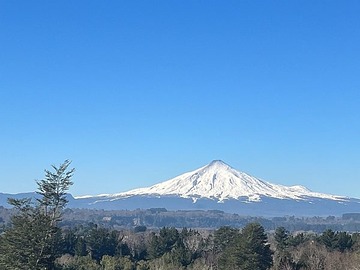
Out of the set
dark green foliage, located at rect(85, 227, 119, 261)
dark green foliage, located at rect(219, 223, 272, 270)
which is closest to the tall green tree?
dark green foliage, located at rect(219, 223, 272, 270)

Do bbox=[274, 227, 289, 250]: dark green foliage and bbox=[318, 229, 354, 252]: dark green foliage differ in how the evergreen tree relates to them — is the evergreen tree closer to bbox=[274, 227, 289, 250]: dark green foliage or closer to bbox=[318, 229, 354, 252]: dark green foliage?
bbox=[318, 229, 354, 252]: dark green foliage

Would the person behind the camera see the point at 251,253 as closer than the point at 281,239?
Yes

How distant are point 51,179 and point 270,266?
73.2ft

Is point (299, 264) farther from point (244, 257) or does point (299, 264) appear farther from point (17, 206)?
point (17, 206)

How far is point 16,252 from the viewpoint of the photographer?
2394 cm

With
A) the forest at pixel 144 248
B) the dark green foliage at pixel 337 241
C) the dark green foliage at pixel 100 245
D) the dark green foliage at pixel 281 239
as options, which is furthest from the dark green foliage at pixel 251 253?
the dark green foliage at pixel 100 245

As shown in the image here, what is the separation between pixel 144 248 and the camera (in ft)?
203

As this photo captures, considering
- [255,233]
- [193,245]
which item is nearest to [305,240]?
[193,245]

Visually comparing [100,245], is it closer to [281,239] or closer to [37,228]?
[281,239]

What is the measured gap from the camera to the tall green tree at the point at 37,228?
23734mm

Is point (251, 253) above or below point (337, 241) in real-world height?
below

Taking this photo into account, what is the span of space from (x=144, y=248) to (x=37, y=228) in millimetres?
39083

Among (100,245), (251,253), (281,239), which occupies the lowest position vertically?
(251,253)

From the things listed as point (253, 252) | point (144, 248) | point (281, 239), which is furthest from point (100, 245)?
point (253, 252)
